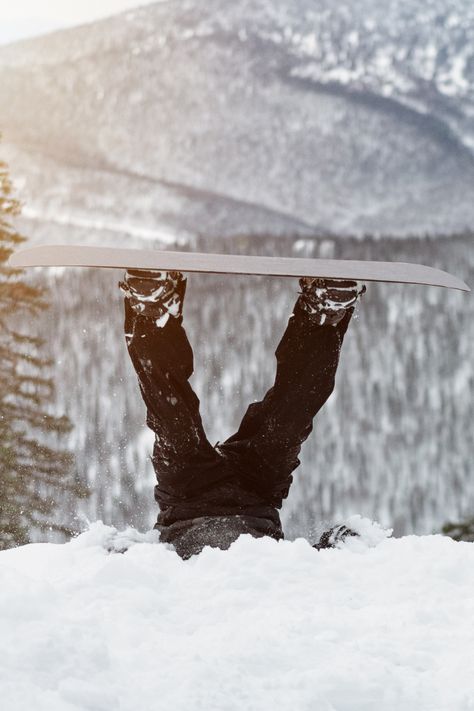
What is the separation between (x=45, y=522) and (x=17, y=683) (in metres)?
11.9

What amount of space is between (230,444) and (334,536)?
667 mm

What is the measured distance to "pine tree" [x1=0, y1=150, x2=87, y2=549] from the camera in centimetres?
1223

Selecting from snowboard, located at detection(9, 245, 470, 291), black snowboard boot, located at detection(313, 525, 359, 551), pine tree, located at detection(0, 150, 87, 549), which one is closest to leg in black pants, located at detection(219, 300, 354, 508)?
snowboard, located at detection(9, 245, 470, 291)

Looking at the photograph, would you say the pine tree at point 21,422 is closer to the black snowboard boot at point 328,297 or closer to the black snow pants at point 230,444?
the black snow pants at point 230,444

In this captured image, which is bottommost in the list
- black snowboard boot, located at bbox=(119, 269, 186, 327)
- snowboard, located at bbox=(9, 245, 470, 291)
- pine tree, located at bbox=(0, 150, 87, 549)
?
pine tree, located at bbox=(0, 150, 87, 549)

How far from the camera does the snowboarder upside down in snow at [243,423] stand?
3.22m

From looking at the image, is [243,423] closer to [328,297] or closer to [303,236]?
[328,297]

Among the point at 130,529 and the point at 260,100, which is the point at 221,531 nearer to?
the point at 130,529

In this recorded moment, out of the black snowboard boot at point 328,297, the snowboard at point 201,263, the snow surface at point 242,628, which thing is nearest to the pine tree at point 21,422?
the snowboard at point 201,263

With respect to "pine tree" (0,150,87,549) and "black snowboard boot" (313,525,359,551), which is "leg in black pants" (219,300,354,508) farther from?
"pine tree" (0,150,87,549)

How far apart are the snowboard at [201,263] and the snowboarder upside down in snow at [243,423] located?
0.29 feet

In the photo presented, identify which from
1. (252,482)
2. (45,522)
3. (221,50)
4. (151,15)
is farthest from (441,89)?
(252,482)

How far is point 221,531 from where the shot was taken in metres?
3.17

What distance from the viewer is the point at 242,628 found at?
207 centimetres
